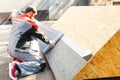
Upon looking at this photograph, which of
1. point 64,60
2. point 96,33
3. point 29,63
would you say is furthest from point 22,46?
point 96,33

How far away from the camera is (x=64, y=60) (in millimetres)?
4031

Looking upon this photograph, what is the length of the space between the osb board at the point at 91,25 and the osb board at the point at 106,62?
288 cm

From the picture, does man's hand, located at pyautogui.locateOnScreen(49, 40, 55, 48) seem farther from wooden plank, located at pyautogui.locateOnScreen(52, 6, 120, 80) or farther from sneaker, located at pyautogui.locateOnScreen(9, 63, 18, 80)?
sneaker, located at pyautogui.locateOnScreen(9, 63, 18, 80)

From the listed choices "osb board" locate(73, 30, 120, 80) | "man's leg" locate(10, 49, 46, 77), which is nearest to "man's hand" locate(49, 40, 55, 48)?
"man's leg" locate(10, 49, 46, 77)

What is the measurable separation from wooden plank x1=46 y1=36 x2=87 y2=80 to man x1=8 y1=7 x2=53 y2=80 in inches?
10.9

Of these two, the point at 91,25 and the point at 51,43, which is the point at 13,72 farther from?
the point at 91,25

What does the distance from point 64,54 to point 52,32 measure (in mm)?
1091

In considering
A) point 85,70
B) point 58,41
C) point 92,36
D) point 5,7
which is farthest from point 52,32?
point 5,7

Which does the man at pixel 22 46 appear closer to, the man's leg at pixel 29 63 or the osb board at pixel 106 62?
the man's leg at pixel 29 63

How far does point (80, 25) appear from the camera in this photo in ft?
19.8

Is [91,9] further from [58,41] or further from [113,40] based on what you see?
[113,40]

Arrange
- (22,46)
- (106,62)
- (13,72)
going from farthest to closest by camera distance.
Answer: (22,46) → (13,72) → (106,62)

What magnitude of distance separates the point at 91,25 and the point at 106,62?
4281 millimetres

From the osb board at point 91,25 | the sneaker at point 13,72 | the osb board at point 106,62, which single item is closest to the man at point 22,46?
the sneaker at point 13,72
